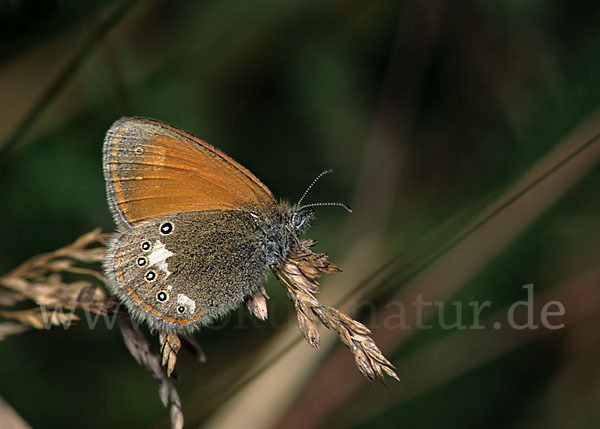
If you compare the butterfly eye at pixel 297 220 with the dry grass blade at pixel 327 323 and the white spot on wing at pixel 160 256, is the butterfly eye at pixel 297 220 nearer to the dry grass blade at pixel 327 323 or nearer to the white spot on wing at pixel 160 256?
the dry grass blade at pixel 327 323

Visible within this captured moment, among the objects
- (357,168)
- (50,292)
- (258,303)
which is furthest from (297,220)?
(357,168)

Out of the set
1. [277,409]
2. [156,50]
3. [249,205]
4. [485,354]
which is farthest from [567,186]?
[156,50]

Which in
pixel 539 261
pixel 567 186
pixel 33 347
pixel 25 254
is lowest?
pixel 33 347

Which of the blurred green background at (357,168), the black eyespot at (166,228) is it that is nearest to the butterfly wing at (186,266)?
the black eyespot at (166,228)

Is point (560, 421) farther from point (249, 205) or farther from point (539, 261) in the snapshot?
point (249, 205)

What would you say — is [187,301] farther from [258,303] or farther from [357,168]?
[357,168]

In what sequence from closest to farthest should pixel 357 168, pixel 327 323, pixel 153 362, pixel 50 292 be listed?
pixel 327 323
pixel 153 362
pixel 50 292
pixel 357 168

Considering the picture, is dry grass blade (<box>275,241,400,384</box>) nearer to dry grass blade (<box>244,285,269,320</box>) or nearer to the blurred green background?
dry grass blade (<box>244,285,269,320</box>)
